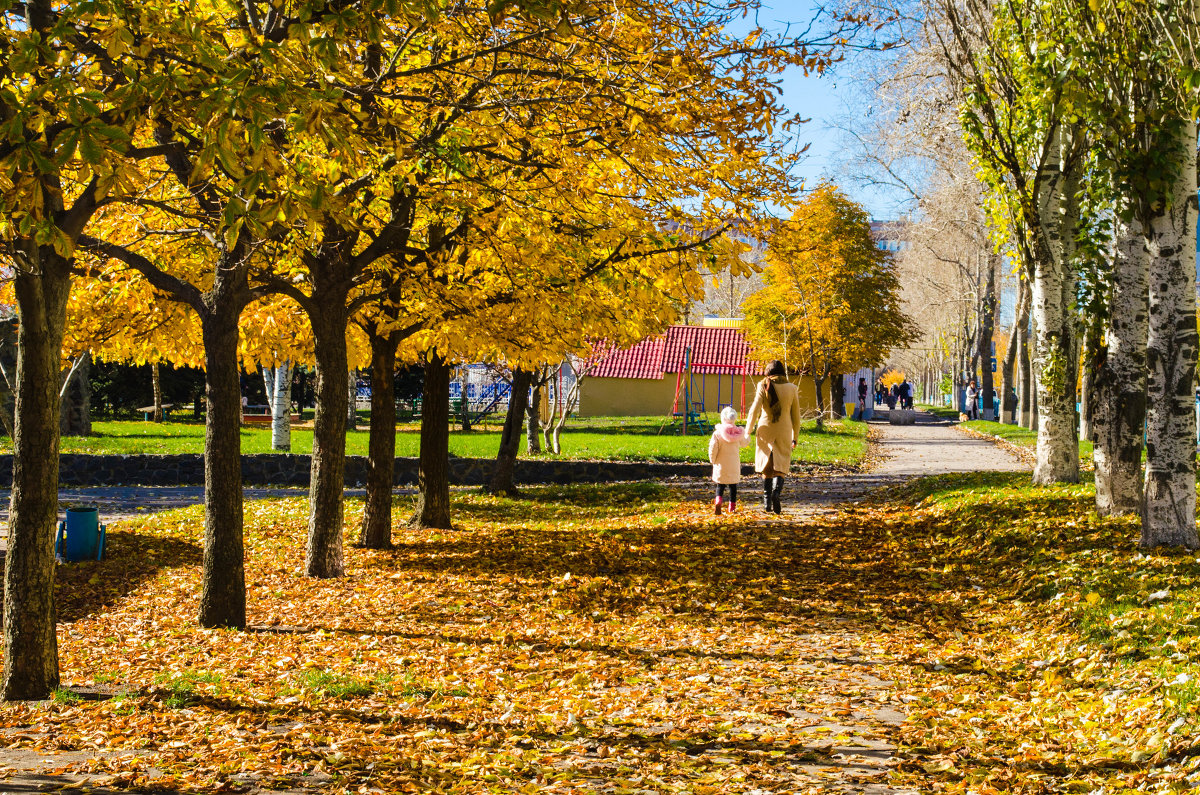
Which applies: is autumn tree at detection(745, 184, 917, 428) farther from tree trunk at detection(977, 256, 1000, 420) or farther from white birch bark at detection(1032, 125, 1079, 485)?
white birch bark at detection(1032, 125, 1079, 485)

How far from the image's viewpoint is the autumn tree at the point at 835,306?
37375mm

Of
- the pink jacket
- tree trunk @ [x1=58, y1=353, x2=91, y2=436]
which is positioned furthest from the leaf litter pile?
tree trunk @ [x1=58, y1=353, x2=91, y2=436]

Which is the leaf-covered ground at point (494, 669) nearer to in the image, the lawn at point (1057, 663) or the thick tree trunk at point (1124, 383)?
the lawn at point (1057, 663)

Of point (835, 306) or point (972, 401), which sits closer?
point (835, 306)

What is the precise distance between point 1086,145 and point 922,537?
4530mm

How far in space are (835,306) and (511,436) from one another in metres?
24.0

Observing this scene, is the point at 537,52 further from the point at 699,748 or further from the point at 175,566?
the point at 175,566

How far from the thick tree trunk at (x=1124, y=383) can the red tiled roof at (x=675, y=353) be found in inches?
1681

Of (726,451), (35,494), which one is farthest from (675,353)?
(35,494)

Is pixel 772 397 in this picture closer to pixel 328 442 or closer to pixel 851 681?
pixel 328 442

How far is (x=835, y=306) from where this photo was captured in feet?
129

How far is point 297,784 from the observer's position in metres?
4.43

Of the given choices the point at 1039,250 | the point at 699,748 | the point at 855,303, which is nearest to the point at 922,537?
the point at 1039,250

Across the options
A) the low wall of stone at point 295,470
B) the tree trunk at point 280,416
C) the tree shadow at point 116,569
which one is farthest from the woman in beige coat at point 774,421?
the tree trunk at point 280,416
